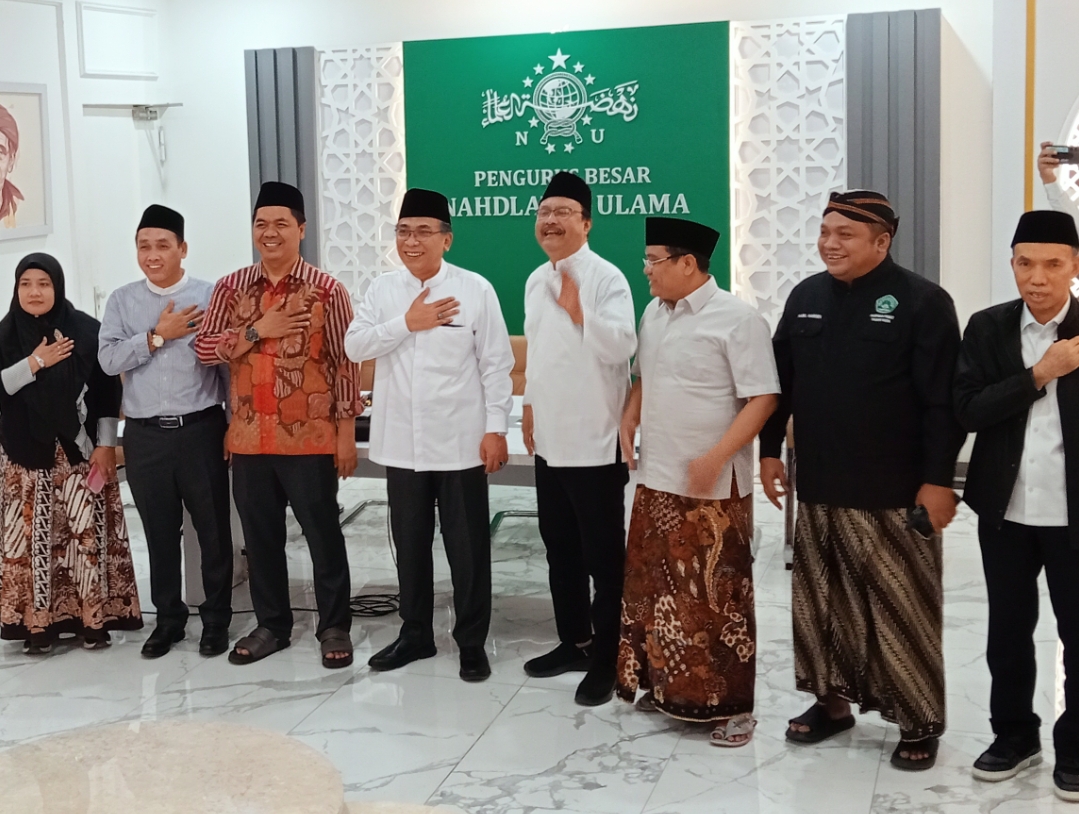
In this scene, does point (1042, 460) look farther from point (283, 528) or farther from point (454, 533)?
point (283, 528)

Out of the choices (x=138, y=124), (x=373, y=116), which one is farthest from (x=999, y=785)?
(x=138, y=124)

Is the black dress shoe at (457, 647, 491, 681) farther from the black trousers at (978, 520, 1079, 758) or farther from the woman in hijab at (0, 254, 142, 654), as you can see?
the black trousers at (978, 520, 1079, 758)

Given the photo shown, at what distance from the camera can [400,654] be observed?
436 cm

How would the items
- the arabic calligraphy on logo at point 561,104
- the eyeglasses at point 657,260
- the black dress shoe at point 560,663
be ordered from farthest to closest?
the arabic calligraphy on logo at point 561,104 < the black dress shoe at point 560,663 < the eyeglasses at point 657,260

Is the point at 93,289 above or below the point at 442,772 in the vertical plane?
above

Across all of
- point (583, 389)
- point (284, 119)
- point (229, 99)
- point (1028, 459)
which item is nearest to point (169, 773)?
point (583, 389)

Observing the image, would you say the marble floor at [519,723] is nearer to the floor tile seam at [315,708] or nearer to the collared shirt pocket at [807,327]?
the floor tile seam at [315,708]

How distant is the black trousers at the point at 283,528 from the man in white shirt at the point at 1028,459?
85.2 inches

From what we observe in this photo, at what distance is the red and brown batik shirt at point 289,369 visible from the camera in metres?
4.29

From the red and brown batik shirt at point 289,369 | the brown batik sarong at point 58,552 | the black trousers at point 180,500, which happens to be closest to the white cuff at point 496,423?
the red and brown batik shirt at point 289,369

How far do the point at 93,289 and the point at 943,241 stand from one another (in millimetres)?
4916

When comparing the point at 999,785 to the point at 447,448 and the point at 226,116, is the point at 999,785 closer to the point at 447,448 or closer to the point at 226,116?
the point at 447,448

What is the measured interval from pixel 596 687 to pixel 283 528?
4.22ft

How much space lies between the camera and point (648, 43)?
22.9ft
